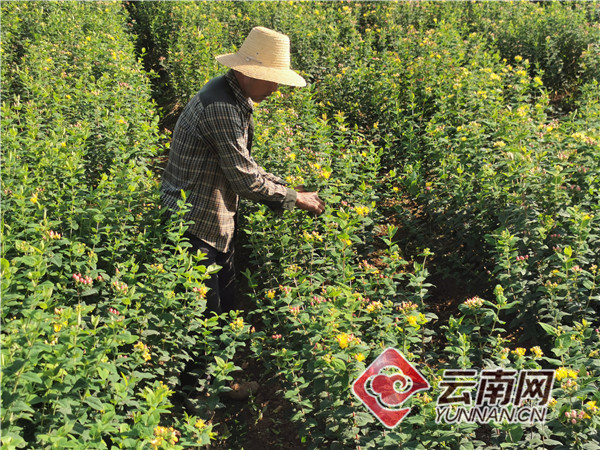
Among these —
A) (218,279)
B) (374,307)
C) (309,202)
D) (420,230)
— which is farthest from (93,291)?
(420,230)

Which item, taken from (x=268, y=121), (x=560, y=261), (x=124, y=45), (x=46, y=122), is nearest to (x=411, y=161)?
(x=268, y=121)

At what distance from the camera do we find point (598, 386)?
9.25ft

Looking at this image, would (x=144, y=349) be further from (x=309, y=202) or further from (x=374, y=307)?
(x=309, y=202)

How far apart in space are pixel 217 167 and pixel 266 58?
708 mm

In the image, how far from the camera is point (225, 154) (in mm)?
3326

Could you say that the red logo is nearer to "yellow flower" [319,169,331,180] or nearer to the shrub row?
the shrub row

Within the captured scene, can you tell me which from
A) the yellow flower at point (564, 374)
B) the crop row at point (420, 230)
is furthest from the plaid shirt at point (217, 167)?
the yellow flower at point (564, 374)

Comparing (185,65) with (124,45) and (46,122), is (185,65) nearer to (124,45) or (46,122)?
(124,45)

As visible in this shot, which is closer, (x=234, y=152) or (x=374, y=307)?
(x=374, y=307)

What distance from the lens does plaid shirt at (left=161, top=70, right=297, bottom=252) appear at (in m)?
3.32

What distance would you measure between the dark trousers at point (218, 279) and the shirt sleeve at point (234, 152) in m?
0.43

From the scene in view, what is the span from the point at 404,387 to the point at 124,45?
6.34 metres

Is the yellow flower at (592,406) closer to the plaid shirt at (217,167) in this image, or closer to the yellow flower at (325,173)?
the plaid shirt at (217,167)

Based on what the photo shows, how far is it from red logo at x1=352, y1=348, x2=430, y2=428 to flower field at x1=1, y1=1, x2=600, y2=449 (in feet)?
0.17
